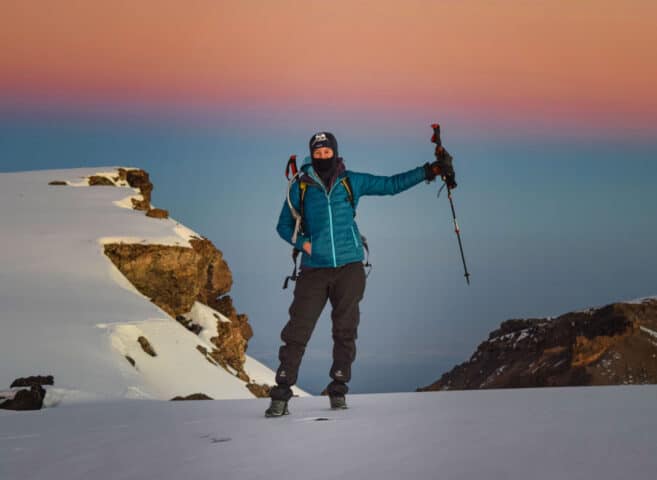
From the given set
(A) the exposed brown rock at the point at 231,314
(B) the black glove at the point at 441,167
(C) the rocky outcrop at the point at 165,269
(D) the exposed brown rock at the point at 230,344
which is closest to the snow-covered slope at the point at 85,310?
(C) the rocky outcrop at the point at 165,269

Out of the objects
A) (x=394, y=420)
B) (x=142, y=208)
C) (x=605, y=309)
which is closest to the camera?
(x=394, y=420)

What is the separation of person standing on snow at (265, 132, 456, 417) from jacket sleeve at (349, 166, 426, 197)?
0.03m

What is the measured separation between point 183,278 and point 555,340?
21.5m

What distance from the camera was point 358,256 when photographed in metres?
7.95

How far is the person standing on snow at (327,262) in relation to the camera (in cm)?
783

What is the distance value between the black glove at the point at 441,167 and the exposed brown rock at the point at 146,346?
20596 millimetres

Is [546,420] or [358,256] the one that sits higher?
[358,256]

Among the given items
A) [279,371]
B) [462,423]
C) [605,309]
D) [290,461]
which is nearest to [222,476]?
[290,461]

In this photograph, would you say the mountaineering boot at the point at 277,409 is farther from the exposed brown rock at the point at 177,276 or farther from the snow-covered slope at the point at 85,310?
the exposed brown rock at the point at 177,276

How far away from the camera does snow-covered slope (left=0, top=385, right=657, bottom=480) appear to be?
4.26 metres

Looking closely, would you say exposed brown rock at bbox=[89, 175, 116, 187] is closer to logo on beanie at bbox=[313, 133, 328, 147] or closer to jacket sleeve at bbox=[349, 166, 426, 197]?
logo on beanie at bbox=[313, 133, 328, 147]

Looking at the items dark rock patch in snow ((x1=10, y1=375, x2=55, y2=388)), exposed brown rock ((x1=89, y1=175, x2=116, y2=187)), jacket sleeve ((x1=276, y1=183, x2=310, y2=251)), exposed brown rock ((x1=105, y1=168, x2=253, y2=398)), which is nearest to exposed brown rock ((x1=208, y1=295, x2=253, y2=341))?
exposed brown rock ((x1=105, y1=168, x2=253, y2=398))

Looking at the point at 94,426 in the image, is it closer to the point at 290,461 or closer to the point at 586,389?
the point at 290,461

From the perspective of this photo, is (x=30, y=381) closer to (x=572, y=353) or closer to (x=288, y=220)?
(x=288, y=220)
